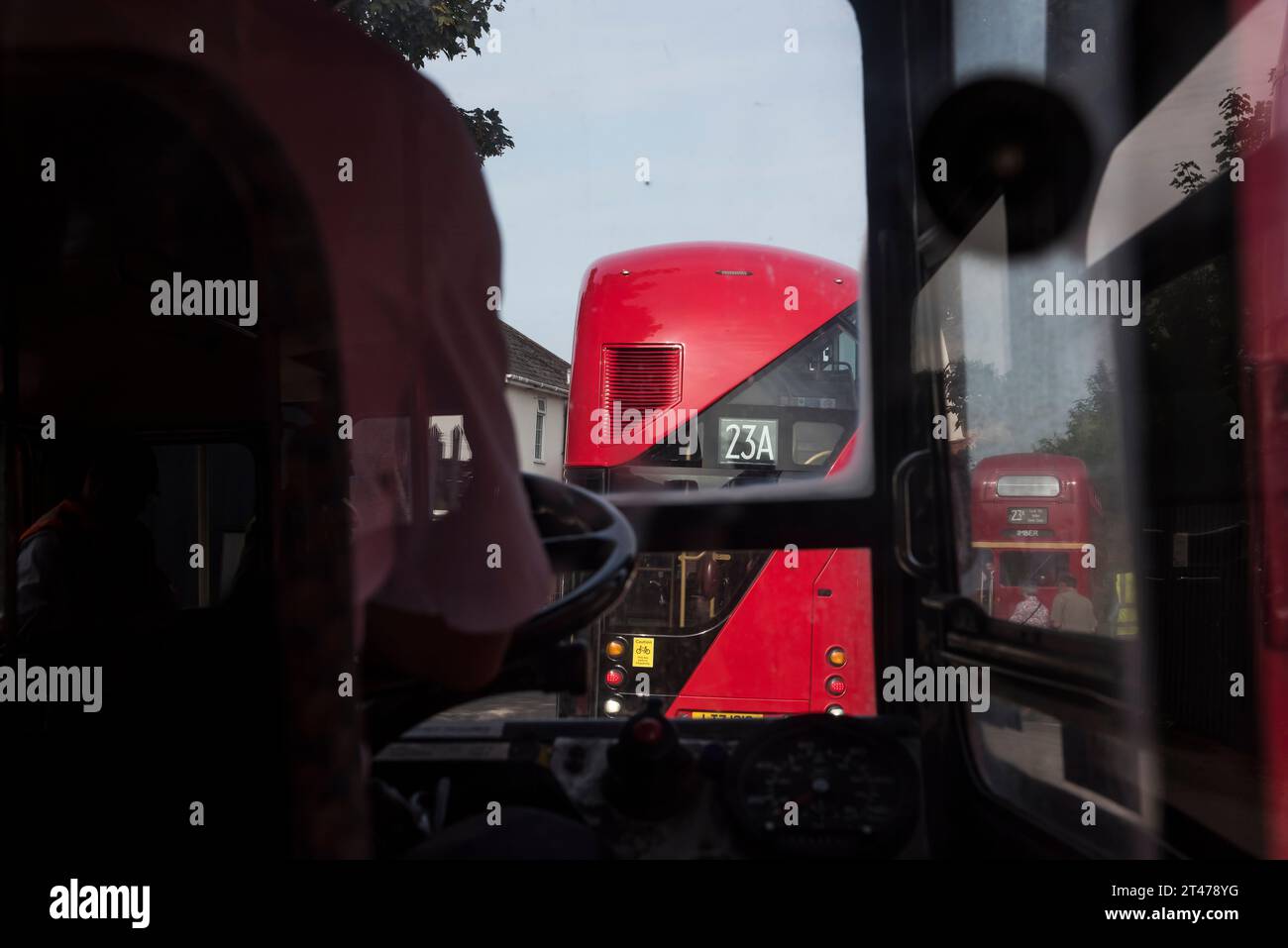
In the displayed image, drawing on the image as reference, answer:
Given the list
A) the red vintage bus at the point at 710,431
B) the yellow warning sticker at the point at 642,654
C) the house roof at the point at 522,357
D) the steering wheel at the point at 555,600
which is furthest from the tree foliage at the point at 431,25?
the yellow warning sticker at the point at 642,654

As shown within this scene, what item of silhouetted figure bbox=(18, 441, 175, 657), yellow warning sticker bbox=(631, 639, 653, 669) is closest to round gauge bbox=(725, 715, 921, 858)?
silhouetted figure bbox=(18, 441, 175, 657)

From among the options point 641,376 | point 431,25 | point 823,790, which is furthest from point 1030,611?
point 641,376

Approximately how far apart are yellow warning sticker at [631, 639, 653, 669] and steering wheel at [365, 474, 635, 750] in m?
4.08

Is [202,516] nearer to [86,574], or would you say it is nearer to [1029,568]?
[86,574]

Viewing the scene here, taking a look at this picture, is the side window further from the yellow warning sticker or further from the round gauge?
the yellow warning sticker

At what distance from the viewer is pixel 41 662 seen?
191 centimetres

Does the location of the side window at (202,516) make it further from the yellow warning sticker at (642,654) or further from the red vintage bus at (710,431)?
the yellow warning sticker at (642,654)

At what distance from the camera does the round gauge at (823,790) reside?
62.0 inches

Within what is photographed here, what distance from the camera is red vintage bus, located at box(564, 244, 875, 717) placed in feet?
13.8

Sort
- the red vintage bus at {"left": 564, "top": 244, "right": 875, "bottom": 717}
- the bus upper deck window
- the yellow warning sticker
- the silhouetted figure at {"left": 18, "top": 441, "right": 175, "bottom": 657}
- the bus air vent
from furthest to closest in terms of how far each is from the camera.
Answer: the yellow warning sticker, the bus air vent, the red vintage bus at {"left": 564, "top": 244, "right": 875, "bottom": 717}, the silhouetted figure at {"left": 18, "top": 441, "right": 175, "bottom": 657}, the bus upper deck window

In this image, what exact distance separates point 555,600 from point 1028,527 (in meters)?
0.69

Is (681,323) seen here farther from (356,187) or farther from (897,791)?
(356,187)
